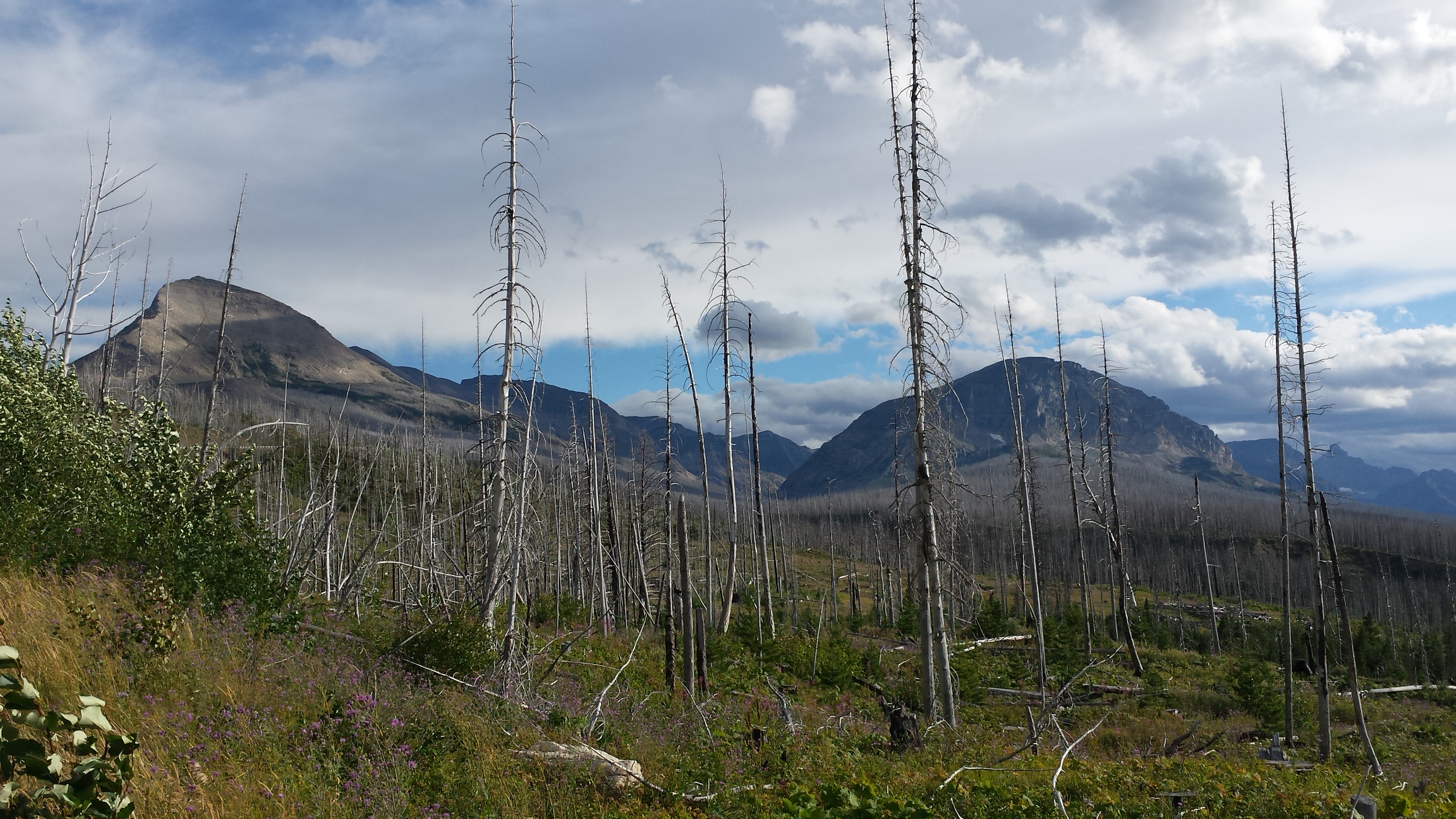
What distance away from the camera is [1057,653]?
25047 millimetres

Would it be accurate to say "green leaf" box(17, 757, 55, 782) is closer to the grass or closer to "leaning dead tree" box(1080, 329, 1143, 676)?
the grass

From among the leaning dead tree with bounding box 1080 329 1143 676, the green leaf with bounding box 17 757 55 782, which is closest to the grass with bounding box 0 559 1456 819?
Answer: the green leaf with bounding box 17 757 55 782

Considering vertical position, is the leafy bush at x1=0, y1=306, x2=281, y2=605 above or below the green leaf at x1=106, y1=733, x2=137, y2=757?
above

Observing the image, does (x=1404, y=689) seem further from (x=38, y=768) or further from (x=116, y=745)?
(x=38, y=768)

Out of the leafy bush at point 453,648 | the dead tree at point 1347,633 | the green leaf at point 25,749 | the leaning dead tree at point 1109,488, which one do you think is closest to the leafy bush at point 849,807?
the leafy bush at point 453,648

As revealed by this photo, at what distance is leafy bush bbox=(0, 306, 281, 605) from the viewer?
10.6 metres

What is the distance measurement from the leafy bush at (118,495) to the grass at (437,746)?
65cm

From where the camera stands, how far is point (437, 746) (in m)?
8.70

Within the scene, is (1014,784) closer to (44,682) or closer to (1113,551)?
(44,682)

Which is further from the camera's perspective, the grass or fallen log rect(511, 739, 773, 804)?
fallen log rect(511, 739, 773, 804)

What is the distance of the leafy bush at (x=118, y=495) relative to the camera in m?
10.6

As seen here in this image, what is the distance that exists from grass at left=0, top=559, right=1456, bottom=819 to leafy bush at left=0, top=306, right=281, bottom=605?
2.14 feet

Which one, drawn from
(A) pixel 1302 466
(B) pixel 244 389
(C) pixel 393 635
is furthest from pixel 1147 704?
(B) pixel 244 389

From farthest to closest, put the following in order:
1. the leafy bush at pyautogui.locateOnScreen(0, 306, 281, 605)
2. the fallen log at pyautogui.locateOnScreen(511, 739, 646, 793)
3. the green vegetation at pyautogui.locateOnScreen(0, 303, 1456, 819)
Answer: the leafy bush at pyautogui.locateOnScreen(0, 306, 281, 605) < the fallen log at pyautogui.locateOnScreen(511, 739, 646, 793) < the green vegetation at pyautogui.locateOnScreen(0, 303, 1456, 819)
